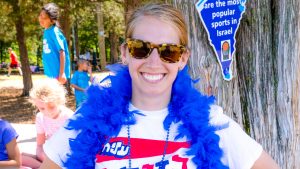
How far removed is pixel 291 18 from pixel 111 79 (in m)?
1.40

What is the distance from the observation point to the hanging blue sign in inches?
107

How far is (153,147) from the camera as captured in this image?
63.4 inches

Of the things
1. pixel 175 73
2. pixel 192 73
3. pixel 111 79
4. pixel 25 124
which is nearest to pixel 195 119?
pixel 175 73

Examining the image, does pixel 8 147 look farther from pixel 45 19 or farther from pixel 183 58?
pixel 183 58

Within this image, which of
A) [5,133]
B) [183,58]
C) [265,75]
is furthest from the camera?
[5,133]

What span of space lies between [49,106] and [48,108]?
0.02m

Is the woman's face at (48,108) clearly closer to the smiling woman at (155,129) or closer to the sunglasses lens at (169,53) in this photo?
the smiling woman at (155,129)

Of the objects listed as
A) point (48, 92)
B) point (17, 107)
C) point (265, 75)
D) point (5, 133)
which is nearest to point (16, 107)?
point (17, 107)

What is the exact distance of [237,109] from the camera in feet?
9.28

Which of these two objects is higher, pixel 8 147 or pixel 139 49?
pixel 139 49

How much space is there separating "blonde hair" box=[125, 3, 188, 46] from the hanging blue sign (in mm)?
1062

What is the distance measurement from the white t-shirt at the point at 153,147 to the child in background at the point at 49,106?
253 centimetres

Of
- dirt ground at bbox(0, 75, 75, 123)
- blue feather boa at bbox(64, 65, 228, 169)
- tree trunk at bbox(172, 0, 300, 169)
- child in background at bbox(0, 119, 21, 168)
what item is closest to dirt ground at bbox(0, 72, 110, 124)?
dirt ground at bbox(0, 75, 75, 123)

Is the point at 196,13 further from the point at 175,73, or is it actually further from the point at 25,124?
the point at 25,124
